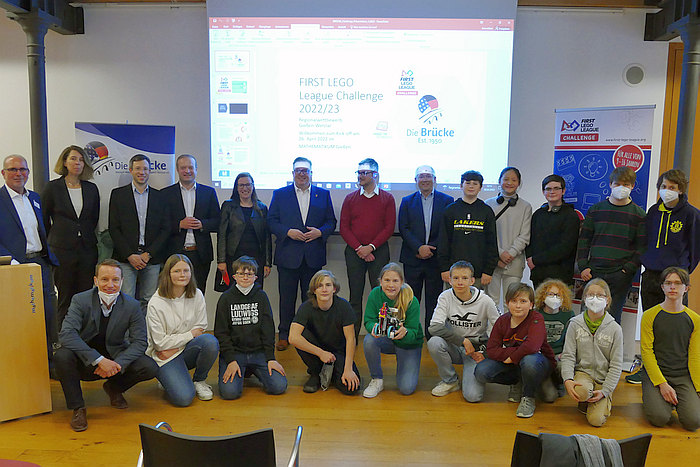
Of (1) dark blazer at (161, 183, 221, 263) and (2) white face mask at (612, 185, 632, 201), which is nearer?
(2) white face mask at (612, 185, 632, 201)

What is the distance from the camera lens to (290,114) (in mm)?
5258

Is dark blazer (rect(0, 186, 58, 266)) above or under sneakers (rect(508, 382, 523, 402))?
above

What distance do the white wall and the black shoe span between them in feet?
5.81

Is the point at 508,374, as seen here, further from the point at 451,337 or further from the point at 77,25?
the point at 77,25

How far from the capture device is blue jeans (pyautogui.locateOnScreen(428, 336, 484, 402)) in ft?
12.1

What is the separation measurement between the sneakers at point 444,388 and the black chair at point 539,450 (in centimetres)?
219

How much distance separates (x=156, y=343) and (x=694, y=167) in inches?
211

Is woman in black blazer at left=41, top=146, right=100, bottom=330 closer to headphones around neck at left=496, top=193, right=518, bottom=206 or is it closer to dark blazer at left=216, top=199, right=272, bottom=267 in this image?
dark blazer at left=216, top=199, right=272, bottom=267

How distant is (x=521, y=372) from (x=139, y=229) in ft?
10.3

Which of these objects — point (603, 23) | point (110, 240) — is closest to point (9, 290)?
point (110, 240)

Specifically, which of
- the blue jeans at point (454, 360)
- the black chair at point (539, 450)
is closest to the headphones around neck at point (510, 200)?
the blue jeans at point (454, 360)

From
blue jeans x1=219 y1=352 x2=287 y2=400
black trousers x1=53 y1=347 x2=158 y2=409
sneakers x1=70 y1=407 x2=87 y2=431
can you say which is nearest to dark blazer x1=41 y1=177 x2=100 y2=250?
black trousers x1=53 y1=347 x2=158 y2=409

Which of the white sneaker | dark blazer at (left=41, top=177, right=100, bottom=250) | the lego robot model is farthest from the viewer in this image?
dark blazer at (left=41, top=177, right=100, bottom=250)

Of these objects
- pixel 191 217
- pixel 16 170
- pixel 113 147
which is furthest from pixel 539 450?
pixel 113 147
